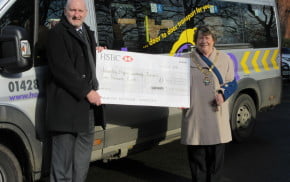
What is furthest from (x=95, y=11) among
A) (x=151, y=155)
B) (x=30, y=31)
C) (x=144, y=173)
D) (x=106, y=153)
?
(x=151, y=155)

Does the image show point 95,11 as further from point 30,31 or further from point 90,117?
point 90,117

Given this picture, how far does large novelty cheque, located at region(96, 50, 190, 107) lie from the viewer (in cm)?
389

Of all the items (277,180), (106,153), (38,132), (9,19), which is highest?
(9,19)

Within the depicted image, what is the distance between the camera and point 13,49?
337cm

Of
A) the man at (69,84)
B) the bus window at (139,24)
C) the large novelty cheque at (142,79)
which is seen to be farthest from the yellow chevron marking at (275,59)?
the man at (69,84)

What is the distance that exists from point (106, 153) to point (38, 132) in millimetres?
925

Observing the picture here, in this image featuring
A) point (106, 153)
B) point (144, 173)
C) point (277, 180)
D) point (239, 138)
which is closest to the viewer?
point (106, 153)

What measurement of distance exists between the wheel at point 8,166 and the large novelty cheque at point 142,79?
2.98 ft

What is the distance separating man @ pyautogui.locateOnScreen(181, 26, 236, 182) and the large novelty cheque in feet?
0.36

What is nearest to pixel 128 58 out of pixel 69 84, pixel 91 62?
pixel 91 62

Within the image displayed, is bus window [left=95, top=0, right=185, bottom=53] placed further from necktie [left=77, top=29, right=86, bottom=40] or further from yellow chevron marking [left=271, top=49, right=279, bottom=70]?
yellow chevron marking [left=271, top=49, right=279, bottom=70]

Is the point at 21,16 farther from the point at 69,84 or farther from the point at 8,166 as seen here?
the point at 8,166

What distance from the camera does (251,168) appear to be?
18.3ft

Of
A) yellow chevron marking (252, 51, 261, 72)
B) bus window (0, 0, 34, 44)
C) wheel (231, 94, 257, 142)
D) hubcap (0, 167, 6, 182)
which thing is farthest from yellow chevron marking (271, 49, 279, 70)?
hubcap (0, 167, 6, 182)
